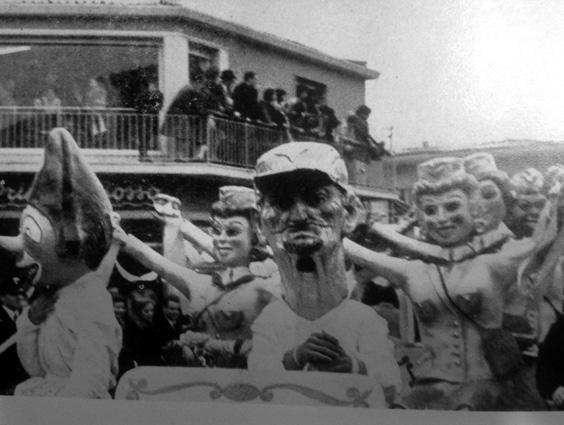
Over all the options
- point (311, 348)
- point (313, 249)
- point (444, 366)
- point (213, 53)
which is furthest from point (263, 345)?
point (213, 53)

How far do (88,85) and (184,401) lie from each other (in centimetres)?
149

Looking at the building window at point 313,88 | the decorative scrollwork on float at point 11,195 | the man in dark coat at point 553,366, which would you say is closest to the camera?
the man in dark coat at point 553,366

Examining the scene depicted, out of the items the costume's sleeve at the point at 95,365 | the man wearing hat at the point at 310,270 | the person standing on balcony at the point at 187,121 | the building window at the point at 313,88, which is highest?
the building window at the point at 313,88

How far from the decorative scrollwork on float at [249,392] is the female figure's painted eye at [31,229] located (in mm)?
784

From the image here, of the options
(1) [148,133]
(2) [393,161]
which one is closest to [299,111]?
(2) [393,161]

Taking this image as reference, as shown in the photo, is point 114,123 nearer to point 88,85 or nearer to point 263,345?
point 88,85

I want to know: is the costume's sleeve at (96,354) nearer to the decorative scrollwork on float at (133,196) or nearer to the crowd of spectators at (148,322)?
the crowd of spectators at (148,322)

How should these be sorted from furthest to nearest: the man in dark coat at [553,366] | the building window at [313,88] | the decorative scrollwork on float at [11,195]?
the decorative scrollwork on float at [11,195], the building window at [313,88], the man in dark coat at [553,366]

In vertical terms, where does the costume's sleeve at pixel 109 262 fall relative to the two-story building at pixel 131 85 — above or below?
below

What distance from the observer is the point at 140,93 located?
12.7 ft

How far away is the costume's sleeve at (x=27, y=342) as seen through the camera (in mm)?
3926

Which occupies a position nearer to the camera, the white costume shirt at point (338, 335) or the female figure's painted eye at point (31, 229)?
the white costume shirt at point (338, 335)

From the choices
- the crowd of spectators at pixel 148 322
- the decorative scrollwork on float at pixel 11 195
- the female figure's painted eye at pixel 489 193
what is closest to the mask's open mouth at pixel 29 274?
the decorative scrollwork on float at pixel 11 195

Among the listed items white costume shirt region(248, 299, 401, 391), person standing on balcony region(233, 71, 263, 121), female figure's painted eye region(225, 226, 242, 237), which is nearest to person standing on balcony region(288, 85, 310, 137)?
person standing on balcony region(233, 71, 263, 121)
